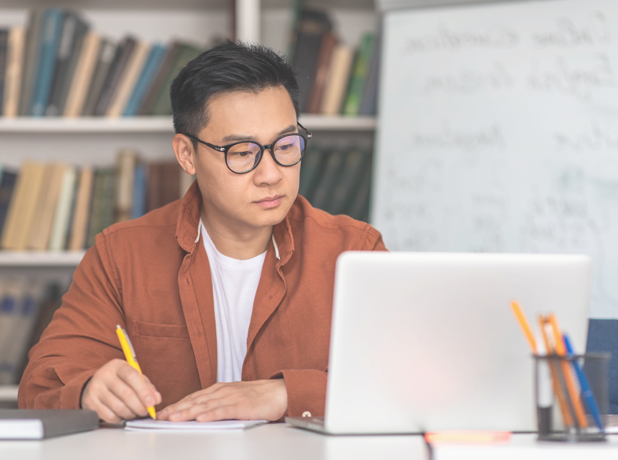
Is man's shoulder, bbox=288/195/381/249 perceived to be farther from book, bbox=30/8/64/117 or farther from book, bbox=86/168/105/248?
book, bbox=30/8/64/117

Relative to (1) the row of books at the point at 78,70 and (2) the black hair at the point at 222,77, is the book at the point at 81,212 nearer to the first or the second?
(1) the row of books at the point at 78,70

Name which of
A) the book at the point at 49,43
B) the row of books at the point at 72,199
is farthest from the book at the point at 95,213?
the book at the point at 49,43

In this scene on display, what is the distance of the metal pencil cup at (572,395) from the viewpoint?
0.70 metres

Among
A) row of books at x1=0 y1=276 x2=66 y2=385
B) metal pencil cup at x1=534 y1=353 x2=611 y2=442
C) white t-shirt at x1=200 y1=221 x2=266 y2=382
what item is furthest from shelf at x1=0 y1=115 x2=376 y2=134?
metal pencil cup at x1=534 y1=353 x2=611 y2=442

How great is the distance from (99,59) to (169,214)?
1.02m

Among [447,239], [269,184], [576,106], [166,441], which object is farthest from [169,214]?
[576,106]

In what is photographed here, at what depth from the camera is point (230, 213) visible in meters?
1.42

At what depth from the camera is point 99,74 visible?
7.42ft

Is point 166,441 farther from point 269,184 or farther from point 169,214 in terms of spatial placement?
point 169,214

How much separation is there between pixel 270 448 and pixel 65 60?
193cm

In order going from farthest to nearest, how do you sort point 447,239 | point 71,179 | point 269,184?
1. point 71,179
2. point 447,239
3. point 269,184

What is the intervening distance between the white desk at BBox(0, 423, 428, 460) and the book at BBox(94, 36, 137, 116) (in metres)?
1.70

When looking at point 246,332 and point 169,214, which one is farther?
point 169,214

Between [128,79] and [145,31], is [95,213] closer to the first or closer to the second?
[128,79]
